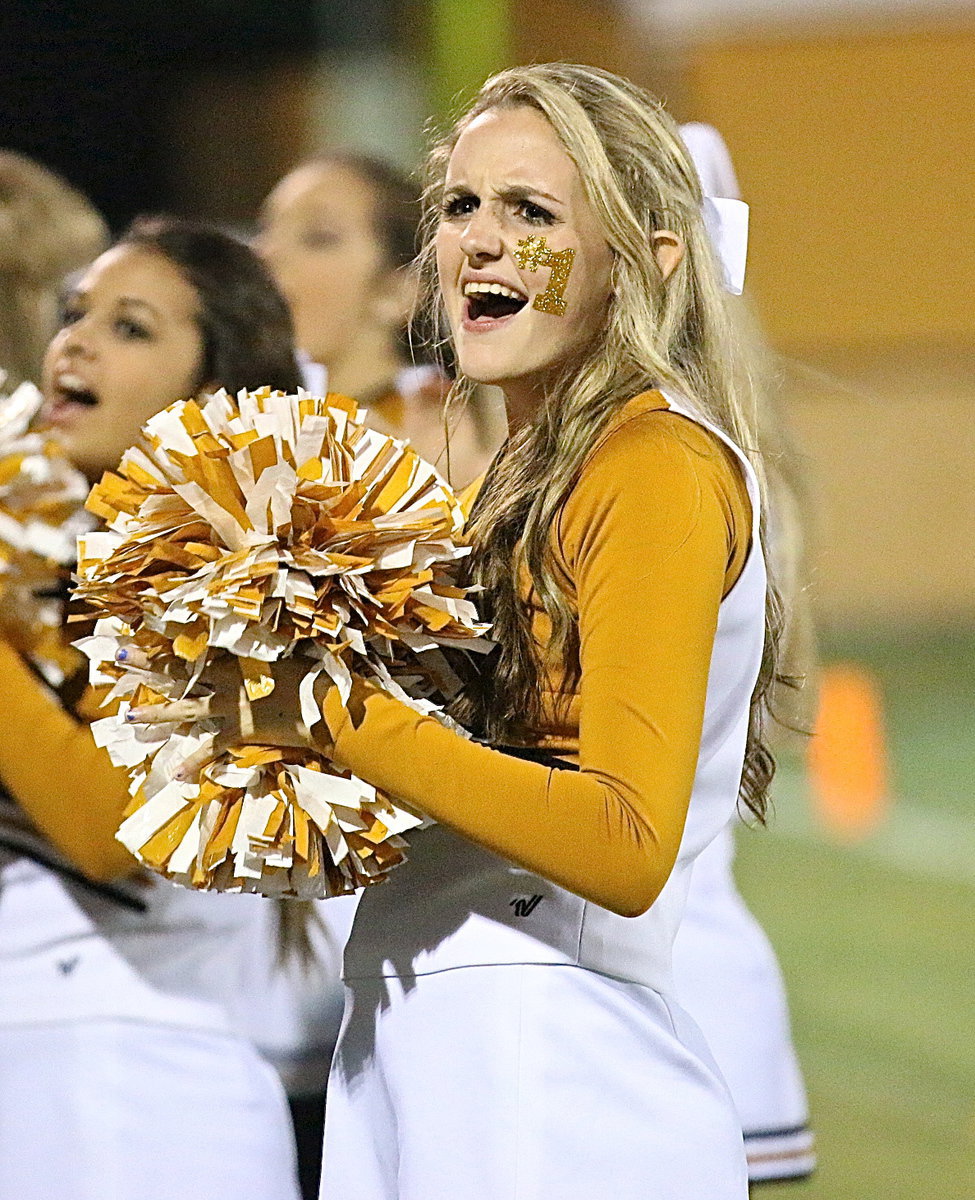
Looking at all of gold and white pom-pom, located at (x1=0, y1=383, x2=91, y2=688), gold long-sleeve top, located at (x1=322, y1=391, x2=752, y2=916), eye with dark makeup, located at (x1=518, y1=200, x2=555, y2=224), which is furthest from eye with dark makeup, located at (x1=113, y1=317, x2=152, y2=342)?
gold long-sleeve top, located at (x1=322, y1=391, x2=752, y2=916)

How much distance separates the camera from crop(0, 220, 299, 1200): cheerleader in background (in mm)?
2109

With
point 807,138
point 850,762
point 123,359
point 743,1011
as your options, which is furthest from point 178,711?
point 807,138

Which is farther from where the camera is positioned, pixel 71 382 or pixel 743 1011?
pixel 743 1011

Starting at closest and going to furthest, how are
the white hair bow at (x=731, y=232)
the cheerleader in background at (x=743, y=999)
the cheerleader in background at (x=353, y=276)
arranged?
the white hair bow at (x=731, y=232)
the cheerleader in background at (x=743, y=999)
the cheerleader in background at (x=353, y=276)

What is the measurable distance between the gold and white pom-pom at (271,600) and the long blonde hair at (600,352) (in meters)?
0.06

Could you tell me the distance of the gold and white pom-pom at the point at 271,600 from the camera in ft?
4.85

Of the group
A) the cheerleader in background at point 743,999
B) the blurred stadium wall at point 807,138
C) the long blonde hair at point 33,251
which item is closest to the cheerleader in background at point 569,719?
the cheerleader in background at point 743,999

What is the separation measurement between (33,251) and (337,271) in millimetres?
559

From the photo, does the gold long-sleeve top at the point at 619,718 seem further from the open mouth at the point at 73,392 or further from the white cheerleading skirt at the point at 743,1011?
the white cheerleading skirt at the point at 743,1011

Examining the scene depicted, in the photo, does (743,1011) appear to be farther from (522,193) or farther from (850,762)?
(850,762)

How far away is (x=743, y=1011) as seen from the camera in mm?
2801

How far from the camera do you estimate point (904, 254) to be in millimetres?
13172

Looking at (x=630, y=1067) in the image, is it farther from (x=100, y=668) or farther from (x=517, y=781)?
(x=100, y=668)

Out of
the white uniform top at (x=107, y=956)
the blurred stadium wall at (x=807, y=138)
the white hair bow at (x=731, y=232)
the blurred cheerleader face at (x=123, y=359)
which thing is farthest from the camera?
the blurred stadium wall at (x=807, y=138)
